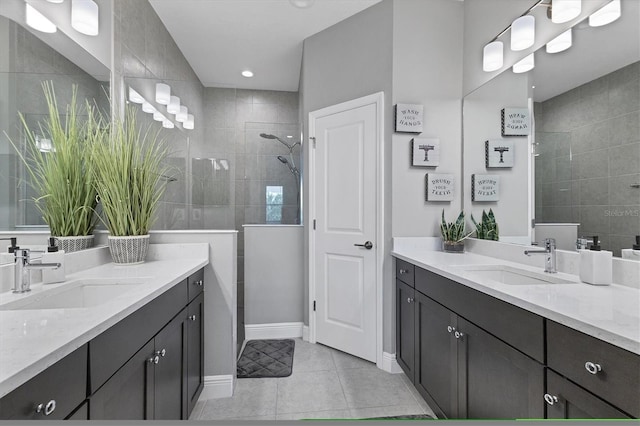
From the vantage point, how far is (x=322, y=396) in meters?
1.41

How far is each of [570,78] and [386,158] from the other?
93 centimetres

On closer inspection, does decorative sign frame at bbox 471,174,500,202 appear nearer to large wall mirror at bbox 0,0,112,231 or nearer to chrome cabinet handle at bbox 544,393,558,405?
chrome cabinet handle at bbox 544,393,558,405

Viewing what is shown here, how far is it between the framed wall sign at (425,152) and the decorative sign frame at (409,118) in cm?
8

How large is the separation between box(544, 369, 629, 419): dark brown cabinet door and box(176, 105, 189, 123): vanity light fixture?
6.30 ft

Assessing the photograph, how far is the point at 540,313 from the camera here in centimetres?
69

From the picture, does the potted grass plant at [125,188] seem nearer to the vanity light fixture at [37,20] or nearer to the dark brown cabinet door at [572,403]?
the vanity light fixture at [37,20]

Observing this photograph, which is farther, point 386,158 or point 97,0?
point 386,158

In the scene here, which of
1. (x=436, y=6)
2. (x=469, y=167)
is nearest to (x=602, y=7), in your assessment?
(x=469, y=167)

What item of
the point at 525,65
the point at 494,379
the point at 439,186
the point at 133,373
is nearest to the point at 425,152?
the point at 439,186

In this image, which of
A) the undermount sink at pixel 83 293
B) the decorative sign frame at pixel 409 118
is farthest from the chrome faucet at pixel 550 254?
the undermount sink at pixel 83 293

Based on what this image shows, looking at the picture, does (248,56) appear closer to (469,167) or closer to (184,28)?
(184,28)

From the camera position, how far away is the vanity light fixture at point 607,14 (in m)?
0.93

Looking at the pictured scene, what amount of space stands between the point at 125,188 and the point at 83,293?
1.40 ft

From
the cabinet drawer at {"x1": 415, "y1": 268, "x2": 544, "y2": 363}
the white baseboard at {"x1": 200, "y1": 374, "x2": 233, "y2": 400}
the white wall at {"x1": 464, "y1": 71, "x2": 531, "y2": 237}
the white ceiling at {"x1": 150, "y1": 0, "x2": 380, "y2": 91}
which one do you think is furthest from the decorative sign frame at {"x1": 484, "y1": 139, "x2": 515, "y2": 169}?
the white baseboard at {"x1": 200, "y1": 374, "x2": 233, "y2": 400}
